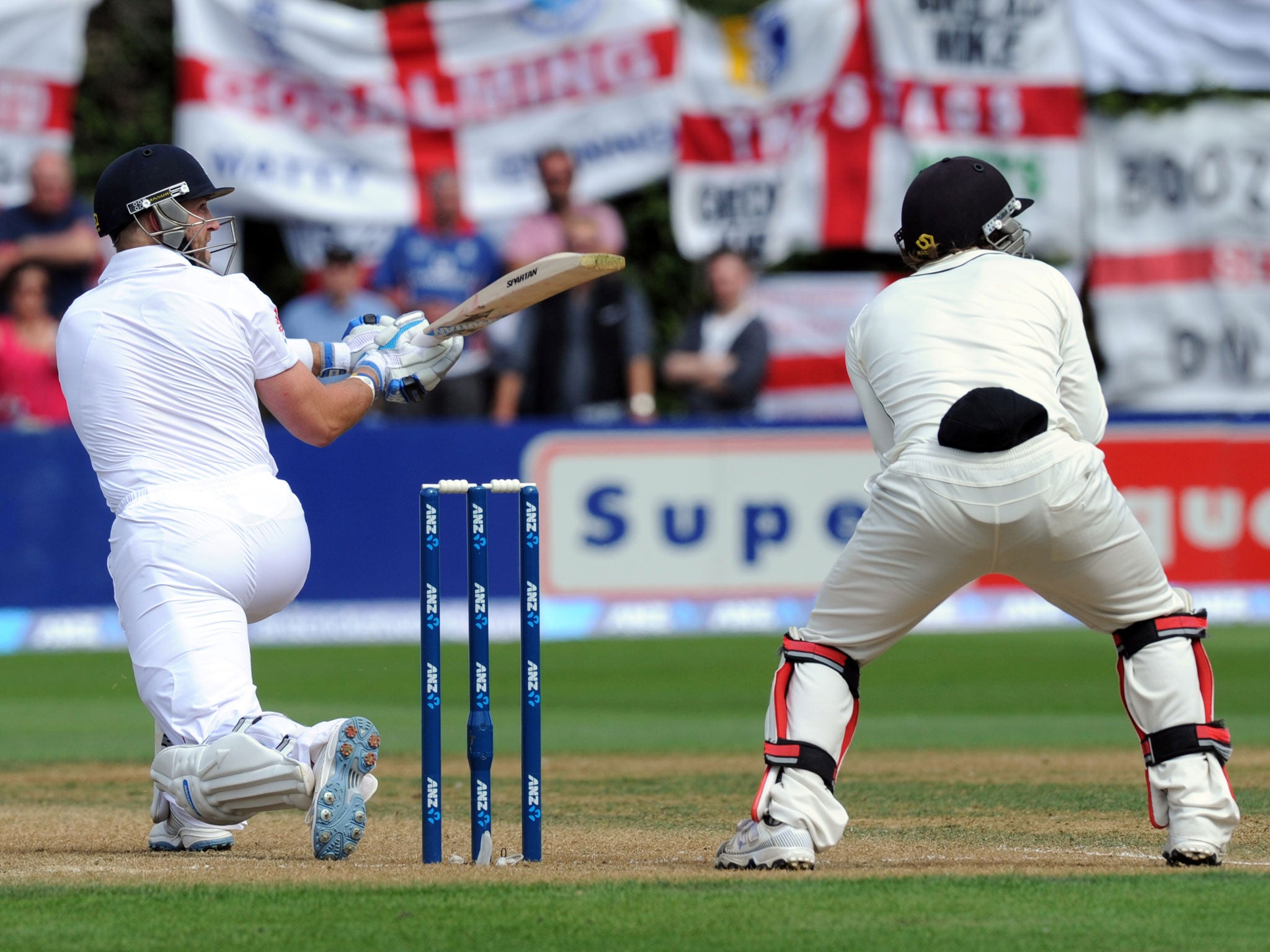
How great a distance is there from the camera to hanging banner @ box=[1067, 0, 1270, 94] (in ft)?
51.8

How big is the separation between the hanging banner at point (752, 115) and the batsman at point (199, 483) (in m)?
10.0

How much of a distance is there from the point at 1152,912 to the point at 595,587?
8249 mm

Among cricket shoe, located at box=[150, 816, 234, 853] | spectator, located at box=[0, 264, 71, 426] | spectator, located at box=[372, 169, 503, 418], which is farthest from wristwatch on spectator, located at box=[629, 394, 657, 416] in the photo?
cricket shoe, located at box=[150, 816, 234, 853]

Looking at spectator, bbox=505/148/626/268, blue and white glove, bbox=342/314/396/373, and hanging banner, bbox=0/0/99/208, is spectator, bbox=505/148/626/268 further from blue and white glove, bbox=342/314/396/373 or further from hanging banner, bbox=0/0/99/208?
blue and white glove, bbox=342/314/396/373

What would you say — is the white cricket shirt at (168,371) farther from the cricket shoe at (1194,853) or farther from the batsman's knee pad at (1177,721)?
the cricket shoe at (1194,853)

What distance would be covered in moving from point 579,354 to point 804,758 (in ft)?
29.3

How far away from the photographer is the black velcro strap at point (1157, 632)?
16.7 ft

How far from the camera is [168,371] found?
5.41 m

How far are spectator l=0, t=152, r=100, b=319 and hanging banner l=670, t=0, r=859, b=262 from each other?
15.2ft

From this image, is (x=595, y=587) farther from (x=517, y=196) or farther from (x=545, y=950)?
(x=545, y=950)

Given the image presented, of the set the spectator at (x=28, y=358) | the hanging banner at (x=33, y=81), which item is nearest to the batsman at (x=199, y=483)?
the spectator at (x=28, y=358)

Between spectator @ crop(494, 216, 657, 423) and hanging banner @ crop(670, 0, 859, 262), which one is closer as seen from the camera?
spectator @ crop(494, 216, 657, 423)

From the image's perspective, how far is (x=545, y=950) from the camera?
13.1ft

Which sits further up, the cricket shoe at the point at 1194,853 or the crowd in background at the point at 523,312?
the crowd in background at the point at 523,312
